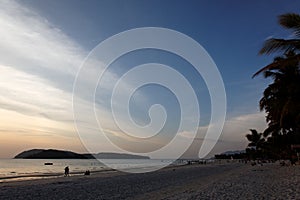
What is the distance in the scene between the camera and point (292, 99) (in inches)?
703

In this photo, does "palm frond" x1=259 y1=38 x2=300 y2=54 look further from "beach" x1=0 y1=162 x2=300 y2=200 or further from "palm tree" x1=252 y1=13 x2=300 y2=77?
"beach" x1=0 y1=162 x2=300 y2=200

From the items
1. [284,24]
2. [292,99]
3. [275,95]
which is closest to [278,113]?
[275,95]

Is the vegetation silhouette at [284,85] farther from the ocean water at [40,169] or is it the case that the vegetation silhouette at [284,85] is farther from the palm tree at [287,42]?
the ocean water at [40,169]

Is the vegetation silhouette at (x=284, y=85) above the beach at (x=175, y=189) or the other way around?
above

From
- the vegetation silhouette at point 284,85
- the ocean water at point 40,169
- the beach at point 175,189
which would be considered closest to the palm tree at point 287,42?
the vegetation silhouette at point 284,85

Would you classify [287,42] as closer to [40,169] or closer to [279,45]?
[279,45]

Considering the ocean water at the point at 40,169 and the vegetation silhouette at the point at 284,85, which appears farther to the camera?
the ocean water at the point at 40,169

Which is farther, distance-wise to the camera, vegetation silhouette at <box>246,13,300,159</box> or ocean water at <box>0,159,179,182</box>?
ocean water at <box>0,159,179,182</box>

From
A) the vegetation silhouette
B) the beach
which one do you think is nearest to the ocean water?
the beach

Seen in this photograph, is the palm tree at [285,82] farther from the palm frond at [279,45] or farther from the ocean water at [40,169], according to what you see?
the ocean water at [40,169]

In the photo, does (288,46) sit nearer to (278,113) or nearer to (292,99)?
(292,99)

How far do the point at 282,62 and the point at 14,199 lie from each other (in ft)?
40.6

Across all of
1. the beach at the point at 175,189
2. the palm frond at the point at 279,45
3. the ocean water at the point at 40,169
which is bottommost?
the beach at the point at 175,189

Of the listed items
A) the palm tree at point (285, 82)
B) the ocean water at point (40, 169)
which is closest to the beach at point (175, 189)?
the palm tree at point (285, 82)
